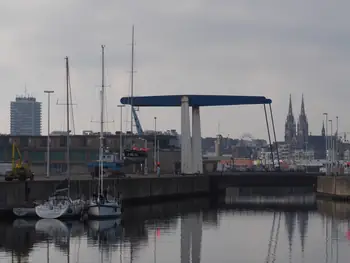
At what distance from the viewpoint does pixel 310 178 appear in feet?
338

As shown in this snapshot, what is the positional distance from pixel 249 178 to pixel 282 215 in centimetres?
2966

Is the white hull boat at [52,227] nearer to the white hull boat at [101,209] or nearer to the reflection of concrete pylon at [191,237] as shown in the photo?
the white hull boat at [101,209]

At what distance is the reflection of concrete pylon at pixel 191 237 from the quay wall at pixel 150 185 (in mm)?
8937

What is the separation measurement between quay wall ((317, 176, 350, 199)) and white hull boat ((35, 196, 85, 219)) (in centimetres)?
3311

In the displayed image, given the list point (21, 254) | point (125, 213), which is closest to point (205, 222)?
point (125, 213)

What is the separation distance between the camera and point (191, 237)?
2031 inches

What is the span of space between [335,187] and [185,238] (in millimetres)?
39843

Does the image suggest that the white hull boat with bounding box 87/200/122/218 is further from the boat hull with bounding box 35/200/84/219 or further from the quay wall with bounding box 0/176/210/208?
the quay wall with bounding box 0/176/210/208

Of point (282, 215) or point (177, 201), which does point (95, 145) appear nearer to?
point (177, 201)

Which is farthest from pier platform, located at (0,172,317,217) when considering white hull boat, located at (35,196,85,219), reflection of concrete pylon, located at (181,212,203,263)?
reflection of concrete pylon, located at (181,212,203,263)

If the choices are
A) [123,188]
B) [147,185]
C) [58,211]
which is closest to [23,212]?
[58,211]

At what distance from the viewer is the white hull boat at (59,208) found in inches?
2366

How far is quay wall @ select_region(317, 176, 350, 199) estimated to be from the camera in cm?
8444

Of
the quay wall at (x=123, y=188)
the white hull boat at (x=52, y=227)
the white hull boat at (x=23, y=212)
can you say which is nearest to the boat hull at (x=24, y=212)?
the white hull boat at (x=23, y=212)
